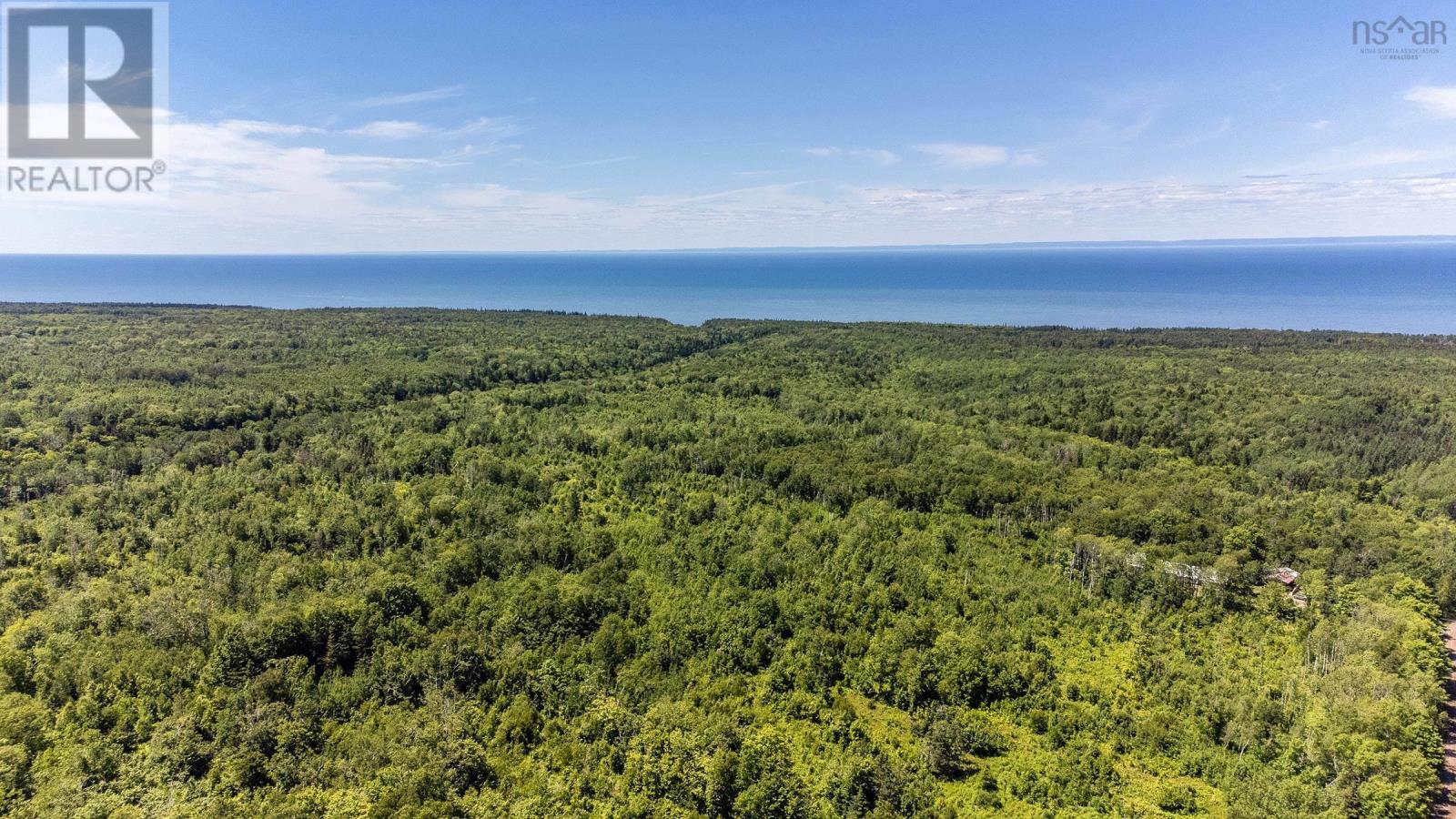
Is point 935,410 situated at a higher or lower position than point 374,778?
higher

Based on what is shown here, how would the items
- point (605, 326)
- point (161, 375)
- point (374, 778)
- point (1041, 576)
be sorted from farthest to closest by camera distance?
point (605, 326)
point (161, 375)
point (1041, 576)
point (374, 778)

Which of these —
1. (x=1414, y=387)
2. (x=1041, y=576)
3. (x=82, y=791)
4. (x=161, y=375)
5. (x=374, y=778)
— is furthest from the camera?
(x=161, y=375)

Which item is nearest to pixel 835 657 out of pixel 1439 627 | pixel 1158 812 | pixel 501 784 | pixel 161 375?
pixel 1158 812

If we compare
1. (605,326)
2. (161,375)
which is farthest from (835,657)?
(605,326)

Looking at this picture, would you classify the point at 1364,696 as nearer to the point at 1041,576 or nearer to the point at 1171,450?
the point at 1041,576

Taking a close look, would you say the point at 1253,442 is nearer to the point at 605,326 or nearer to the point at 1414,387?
the point at 1414,387

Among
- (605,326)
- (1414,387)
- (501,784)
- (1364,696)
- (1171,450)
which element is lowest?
(501,784)

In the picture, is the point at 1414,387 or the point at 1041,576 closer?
the point at 1041,576
